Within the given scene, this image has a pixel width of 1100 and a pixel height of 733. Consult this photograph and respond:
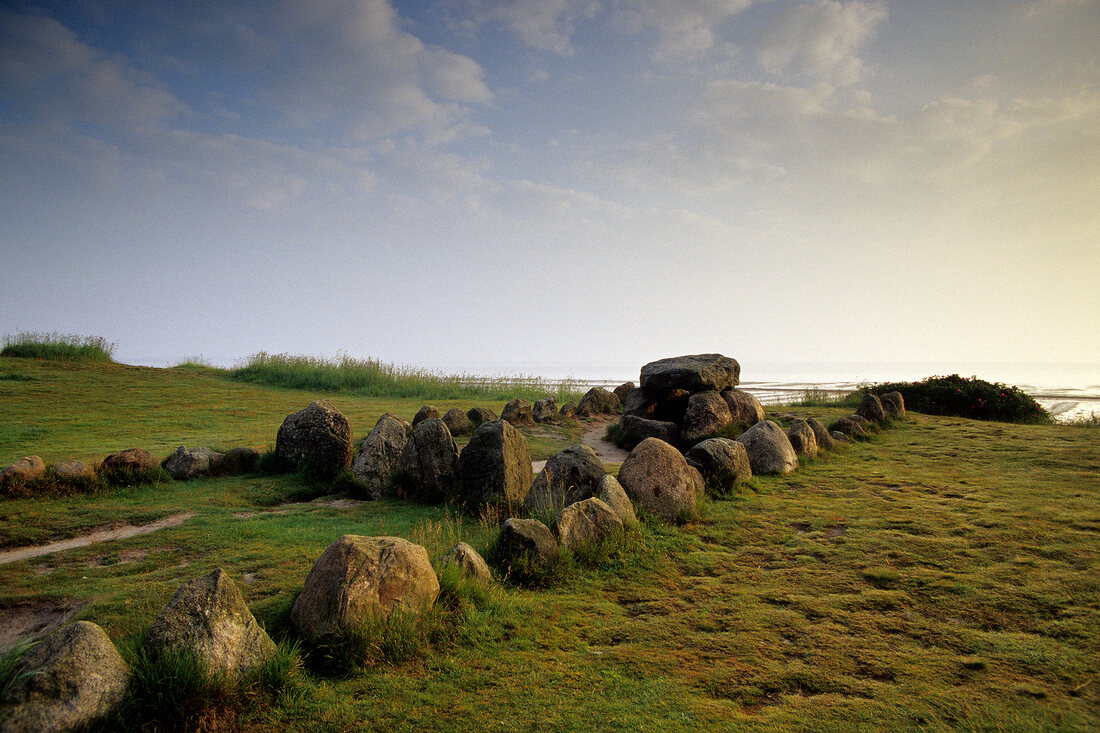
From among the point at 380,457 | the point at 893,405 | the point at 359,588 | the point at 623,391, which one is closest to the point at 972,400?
the point at 893,405

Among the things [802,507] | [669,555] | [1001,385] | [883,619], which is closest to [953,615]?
[883,619]

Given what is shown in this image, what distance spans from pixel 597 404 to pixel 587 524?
568 inches

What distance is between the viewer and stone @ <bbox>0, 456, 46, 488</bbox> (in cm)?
852

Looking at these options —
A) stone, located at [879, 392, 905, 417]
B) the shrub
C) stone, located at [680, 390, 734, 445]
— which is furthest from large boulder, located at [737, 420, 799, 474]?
the shrub

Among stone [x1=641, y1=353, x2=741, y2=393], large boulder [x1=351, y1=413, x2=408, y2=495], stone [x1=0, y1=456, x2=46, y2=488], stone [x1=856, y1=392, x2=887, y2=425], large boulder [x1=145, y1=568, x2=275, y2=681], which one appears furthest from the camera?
stone [x1=856, y1=392, x2=887, y2=425]

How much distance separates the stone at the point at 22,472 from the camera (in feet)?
27.9

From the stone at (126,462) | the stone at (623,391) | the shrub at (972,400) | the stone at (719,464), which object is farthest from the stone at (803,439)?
the stone at (126,462)

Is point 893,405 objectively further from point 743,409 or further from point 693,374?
point 693,374

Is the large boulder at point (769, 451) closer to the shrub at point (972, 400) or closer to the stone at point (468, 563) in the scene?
the stone at point (468, 563)

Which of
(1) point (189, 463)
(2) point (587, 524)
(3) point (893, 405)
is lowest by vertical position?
(2) point (587, 524)

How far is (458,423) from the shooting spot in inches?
610

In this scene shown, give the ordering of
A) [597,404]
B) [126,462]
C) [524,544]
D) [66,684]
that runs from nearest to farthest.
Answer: [66,684] → [524,544] → [126,462] → [597,404]

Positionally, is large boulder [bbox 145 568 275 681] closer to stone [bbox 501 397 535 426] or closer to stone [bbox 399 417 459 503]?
stone [bbox 399 417 459 503]

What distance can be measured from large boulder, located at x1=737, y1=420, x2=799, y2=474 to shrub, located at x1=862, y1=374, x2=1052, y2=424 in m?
12.2
